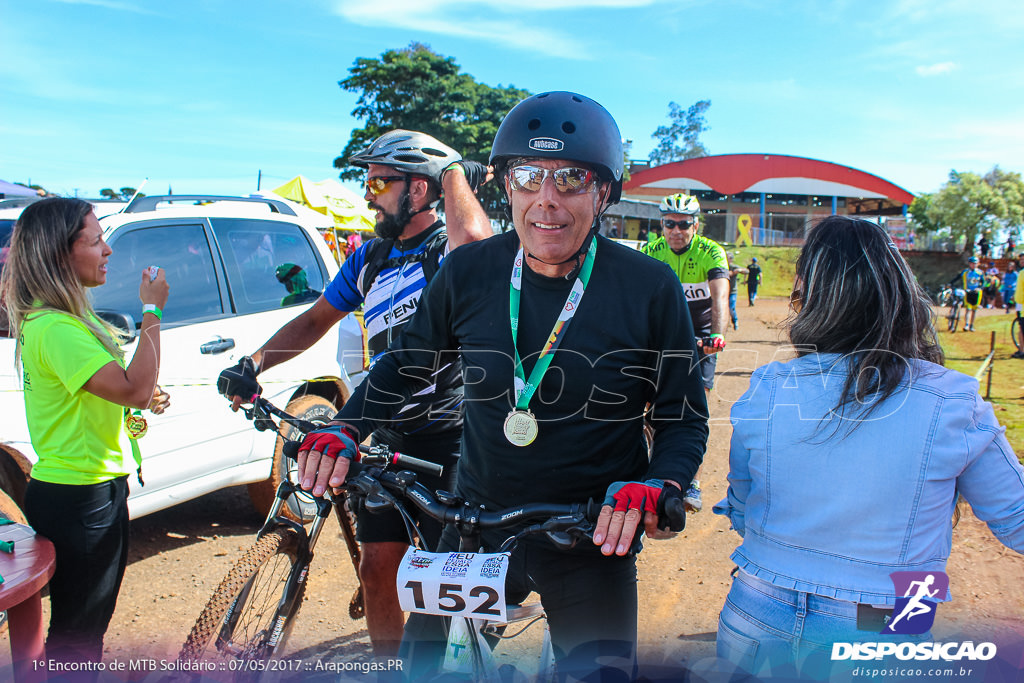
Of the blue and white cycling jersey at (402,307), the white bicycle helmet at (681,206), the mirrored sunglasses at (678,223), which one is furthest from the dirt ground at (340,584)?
the white bicycle helmet at (681,206)

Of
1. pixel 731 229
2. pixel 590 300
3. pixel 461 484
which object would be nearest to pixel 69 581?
pixel 461 484

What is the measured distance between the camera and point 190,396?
14.0 feet

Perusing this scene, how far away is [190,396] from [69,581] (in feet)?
6.15

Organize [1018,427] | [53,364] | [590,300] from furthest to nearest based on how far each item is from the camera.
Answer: [1018,427]
[53,364]
[590,300]

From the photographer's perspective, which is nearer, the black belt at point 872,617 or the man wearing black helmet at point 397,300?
the black belt at point 872,617

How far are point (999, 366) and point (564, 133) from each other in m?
14.5

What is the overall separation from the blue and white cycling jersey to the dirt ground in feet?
4.27

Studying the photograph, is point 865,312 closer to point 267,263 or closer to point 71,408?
point 71,408

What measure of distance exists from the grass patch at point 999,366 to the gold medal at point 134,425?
4.29 m

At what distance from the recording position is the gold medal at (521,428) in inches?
82.3

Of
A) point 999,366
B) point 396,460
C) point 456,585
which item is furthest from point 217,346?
point 999,366

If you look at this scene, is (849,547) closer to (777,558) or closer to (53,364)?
(777,558)

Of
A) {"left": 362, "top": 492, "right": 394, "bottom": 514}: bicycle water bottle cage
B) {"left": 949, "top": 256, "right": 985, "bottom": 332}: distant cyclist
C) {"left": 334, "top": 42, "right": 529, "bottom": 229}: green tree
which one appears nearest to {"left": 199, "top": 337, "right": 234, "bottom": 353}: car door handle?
{"left": 362, "top": 492, "right": 394, "bottom": 514}: bicycle water bottle cage

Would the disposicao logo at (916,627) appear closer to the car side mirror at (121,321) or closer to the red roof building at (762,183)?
the car side mirror at (121,321)
